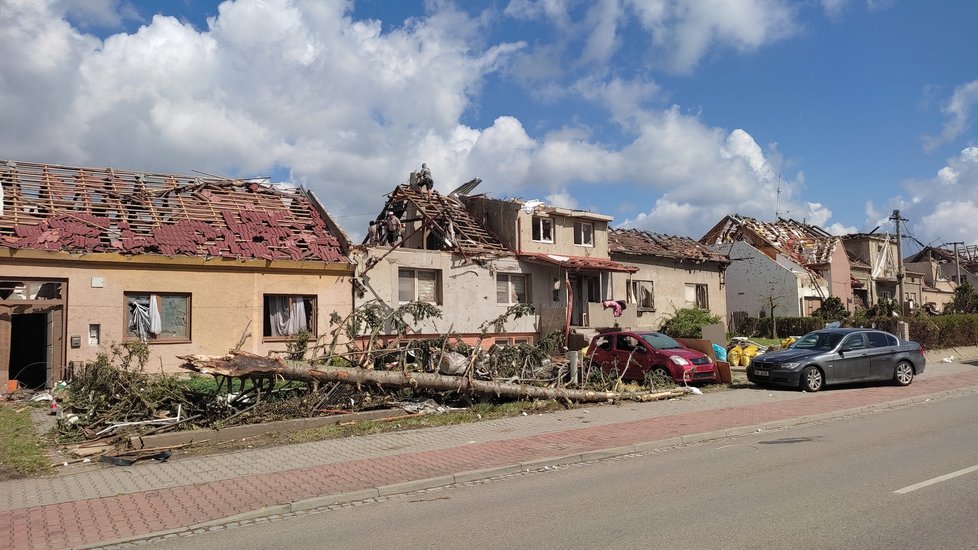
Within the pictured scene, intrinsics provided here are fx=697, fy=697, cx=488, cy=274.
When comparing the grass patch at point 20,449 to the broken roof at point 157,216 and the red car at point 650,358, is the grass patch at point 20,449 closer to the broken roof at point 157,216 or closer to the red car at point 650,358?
the broken roof at point 157,216

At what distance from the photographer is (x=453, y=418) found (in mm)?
12633

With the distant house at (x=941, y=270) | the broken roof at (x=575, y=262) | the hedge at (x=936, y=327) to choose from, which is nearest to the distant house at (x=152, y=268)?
the broken roof at (x=575, y=262)

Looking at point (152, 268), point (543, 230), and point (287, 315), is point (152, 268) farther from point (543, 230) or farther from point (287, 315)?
point (543, 230)

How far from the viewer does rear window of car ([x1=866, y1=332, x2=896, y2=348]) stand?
1755cm

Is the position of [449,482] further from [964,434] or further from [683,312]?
[683,312]

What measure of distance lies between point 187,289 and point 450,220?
9880 mm

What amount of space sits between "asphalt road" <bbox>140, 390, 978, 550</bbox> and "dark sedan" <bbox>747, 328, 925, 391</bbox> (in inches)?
271

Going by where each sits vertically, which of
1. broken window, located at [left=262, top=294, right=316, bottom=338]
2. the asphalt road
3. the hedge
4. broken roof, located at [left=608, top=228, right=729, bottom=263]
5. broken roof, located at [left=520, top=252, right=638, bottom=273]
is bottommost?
the asphalt road

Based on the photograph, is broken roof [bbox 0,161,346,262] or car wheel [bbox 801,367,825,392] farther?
broken roof [bbox 0,161,346,262]

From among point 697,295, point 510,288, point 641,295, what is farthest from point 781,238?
point 510,288

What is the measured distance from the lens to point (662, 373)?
16469 mm

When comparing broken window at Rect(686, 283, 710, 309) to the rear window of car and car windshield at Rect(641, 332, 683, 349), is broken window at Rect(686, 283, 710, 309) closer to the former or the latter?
the rear window of car

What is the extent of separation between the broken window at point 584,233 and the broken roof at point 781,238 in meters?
17.4

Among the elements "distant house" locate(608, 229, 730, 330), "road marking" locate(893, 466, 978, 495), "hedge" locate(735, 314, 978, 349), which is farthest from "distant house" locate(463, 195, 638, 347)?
"road marking" locate(893, 466, 978, 495)
